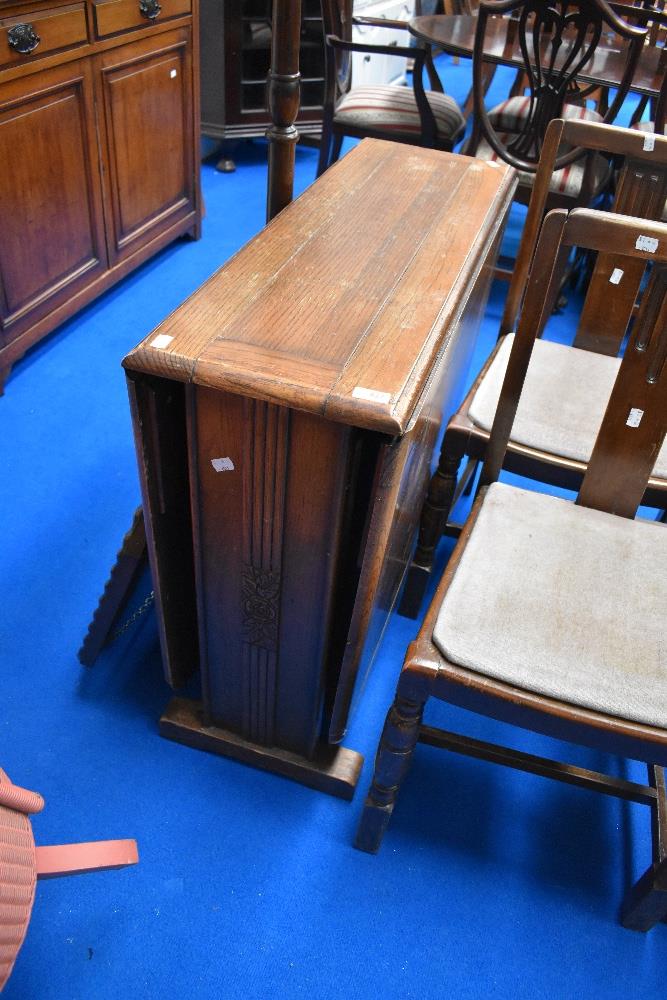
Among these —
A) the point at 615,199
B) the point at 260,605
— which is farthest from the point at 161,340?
the point at 615,199

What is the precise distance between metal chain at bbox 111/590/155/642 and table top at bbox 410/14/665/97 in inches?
81.5

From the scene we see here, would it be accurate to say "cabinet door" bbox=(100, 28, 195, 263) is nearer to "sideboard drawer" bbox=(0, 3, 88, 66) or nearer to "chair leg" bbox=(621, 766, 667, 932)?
"sideboard drawer" bbox=(0, 3, 88, 66)

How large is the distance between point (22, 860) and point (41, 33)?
5.99 feet

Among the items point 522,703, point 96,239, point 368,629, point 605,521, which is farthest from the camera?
point 96,239

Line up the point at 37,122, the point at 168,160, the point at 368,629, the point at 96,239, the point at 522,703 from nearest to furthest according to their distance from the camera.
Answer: the point at 522,703 < the point at 368,629 < the point at 37,122 < the point at 96,239 < the point at 168,160

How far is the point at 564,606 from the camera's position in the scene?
1062 millimetres

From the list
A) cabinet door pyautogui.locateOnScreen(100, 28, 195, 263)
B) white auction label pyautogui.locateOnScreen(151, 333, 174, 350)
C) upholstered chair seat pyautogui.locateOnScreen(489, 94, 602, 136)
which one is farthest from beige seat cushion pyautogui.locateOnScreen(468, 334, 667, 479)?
upholstered chair seat pyautogui.locateOnScreen(489, 94, 602, 136)

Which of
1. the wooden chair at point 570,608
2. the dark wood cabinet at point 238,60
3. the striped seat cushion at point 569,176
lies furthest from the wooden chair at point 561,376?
the dark wood cabinet at point 238,60

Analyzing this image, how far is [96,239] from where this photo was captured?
2.36 m

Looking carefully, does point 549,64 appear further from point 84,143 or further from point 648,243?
point 648,243

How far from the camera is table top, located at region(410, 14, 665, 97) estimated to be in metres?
2.50

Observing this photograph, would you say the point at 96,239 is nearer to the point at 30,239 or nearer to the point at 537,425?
the point at 30,239

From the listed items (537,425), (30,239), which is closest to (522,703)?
(537,425)

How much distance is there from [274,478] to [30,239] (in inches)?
58.3
